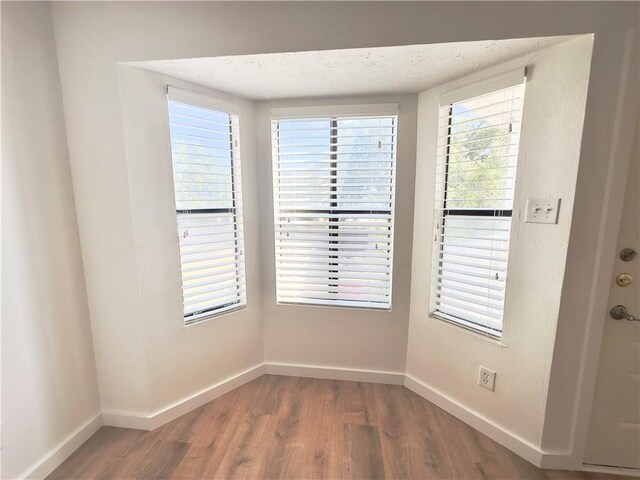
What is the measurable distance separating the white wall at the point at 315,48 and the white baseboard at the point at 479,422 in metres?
0.08

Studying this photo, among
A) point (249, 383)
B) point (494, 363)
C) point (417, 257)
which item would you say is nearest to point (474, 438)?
point (494, 363)

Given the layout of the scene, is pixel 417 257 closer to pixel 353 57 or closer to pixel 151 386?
pixel 353 57

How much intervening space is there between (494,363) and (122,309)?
2165 millimetres

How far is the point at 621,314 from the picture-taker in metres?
1.31

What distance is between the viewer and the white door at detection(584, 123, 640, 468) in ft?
4.13

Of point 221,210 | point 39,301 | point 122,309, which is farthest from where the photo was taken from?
point 221,210

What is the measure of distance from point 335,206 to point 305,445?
1.49 m

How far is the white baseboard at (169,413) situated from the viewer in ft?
5.51

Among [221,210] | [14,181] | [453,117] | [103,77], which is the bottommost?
[221,210]

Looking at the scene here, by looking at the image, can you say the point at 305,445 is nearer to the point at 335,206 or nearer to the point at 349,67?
the point at 335,206

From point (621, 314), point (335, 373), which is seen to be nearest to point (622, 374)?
point (621, 314)

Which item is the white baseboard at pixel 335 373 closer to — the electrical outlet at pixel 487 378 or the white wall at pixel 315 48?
the electrical outlet at pixel 487 378

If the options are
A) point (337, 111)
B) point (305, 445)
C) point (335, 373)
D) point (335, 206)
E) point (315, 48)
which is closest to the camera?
point (315, 48)

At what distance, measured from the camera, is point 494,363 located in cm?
159
